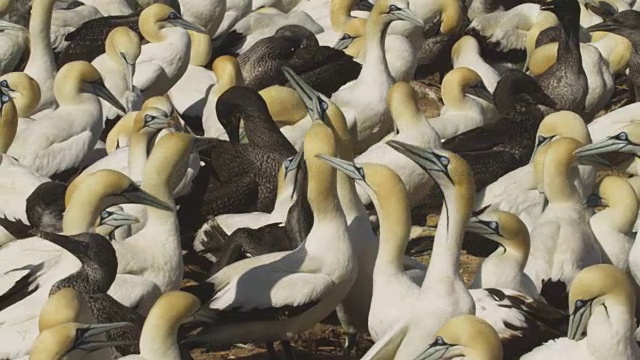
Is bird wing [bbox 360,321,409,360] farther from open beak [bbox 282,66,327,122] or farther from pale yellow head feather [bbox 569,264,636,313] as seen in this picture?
open beak [bbox 282,66,327,122]

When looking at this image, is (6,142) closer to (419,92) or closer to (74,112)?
(74,112)

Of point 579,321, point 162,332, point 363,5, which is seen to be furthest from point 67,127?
point 579,321

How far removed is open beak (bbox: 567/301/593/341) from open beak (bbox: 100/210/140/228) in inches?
107

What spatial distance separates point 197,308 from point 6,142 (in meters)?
4.46

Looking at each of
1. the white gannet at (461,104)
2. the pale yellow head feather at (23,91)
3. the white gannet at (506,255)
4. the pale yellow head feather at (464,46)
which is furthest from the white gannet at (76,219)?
the pale yellow head feather at (464,46)

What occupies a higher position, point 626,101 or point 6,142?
point 6,142

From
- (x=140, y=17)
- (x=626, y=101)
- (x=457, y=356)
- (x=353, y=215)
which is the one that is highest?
(x=457, y=356)

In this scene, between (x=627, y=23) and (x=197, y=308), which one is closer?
(x=197, y=308)

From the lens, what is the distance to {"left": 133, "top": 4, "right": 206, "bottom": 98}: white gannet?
1544cm

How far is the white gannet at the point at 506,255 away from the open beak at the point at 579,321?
1.02 meters

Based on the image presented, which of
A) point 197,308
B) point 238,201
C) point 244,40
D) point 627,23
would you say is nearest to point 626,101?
point 627,23

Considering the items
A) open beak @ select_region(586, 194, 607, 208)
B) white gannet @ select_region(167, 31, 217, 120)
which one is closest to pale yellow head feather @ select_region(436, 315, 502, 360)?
open beak @ select_region(586, 194, 607, 208)

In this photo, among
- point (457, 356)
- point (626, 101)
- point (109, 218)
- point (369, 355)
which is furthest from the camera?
point (626, 101)

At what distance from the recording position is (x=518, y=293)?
982 centimetres
